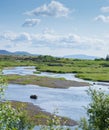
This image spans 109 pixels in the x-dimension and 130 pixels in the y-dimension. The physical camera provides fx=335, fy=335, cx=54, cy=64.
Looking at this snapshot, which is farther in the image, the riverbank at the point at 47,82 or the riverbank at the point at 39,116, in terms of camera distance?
the riverbank at the point at 47,82

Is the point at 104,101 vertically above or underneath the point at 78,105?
above

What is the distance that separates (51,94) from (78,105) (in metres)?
22.8

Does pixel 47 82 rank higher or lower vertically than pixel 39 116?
higher

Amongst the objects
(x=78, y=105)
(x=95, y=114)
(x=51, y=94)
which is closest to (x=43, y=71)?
(x=51, y=94)

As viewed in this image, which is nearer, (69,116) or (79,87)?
(69,116)

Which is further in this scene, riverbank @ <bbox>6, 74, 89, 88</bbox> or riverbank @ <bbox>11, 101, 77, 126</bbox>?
riverbank @ <bbox>6, 74, 89, 88</bbox>

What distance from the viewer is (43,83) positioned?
5472 inches

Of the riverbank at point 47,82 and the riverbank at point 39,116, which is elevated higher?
the riverbank at point 47,82

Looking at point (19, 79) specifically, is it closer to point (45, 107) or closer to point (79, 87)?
point (79, 87)

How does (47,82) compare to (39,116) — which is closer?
(39,116)

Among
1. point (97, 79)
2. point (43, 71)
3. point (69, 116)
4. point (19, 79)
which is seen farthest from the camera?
point (43, 71)

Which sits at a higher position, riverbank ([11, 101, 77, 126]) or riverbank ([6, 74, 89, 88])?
riverbank ([6, 74, 89, 88])

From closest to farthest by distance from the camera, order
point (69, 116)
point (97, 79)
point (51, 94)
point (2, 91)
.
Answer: point (2, 91), point (69, 116), point (51, 94), point (97, 79)

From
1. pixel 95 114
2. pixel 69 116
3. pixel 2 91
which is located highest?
pixel 2 91
